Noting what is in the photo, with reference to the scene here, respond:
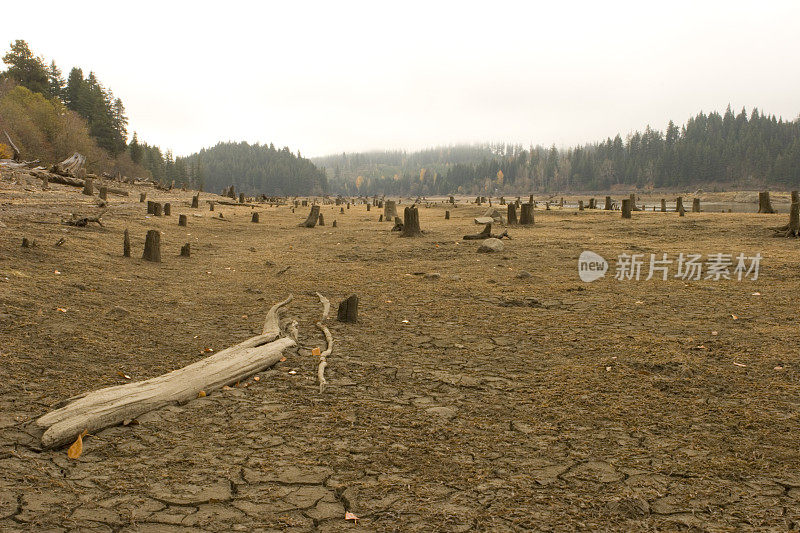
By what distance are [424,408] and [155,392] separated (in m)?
2.33

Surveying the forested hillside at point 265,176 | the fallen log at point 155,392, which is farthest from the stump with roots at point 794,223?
the forested hillside at point 265,176

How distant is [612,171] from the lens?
130 meters

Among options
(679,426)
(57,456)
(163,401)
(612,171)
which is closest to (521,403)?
→ (679,426)

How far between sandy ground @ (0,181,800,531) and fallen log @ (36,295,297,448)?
12 cm

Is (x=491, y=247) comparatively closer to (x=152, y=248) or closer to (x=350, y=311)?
(x=350, y=311)

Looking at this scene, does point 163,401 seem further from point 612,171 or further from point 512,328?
point 612,171

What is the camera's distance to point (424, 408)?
4.55 meters

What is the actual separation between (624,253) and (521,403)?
9950mm

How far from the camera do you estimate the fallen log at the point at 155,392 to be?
3721mm

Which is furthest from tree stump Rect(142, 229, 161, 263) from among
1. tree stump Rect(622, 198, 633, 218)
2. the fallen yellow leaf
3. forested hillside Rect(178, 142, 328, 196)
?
forested hillside Rect(178, 142, 328, 196)

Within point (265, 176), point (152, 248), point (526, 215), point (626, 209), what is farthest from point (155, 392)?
point (265, 176)

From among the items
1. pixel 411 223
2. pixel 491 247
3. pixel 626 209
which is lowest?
pixel 491 247

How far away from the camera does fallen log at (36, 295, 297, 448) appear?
3721 millimetres

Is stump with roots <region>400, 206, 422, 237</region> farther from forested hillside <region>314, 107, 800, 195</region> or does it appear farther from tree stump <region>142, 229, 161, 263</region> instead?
forested hillside <region>314, 107, 800, 195</region>
